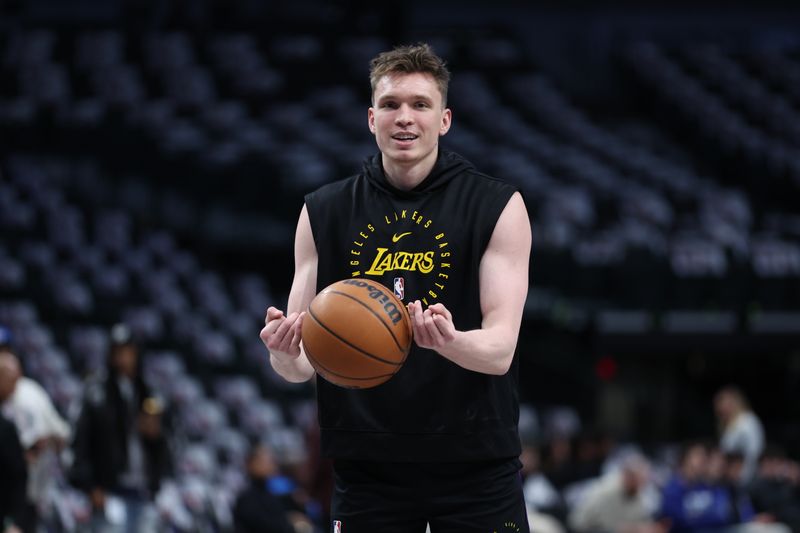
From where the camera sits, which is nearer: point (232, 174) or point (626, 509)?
point (626, 509)

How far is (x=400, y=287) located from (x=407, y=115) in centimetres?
44

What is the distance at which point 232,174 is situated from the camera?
59.9ft

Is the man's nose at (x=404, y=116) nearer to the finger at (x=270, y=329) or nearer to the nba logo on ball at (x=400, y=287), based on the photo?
the nba logo on ball at (x=400, y=287)

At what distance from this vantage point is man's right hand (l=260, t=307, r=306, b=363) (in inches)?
127

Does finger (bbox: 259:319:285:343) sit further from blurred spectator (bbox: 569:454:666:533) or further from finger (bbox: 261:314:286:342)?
blurred spectator (bbox: 569:454:666:533)

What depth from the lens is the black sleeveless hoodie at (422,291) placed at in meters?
3.28

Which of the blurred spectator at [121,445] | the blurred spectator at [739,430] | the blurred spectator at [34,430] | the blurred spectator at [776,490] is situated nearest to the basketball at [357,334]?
the blurred spectator at [34,430]

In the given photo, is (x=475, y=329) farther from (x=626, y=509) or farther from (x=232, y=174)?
(x=232, y=174)

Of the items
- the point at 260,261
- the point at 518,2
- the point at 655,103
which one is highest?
the point at 518,2

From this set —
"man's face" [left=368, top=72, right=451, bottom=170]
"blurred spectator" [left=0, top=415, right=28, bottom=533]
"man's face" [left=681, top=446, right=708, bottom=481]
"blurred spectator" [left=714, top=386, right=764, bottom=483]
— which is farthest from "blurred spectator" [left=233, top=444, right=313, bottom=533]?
A: "man's face" [left=368, top=72, right=451, bottom=170]

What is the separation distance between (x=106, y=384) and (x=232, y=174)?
9863mm

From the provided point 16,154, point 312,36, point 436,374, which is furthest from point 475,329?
point 312,36

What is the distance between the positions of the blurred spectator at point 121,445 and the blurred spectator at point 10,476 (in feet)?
6.83

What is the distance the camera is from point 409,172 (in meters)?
3.44
